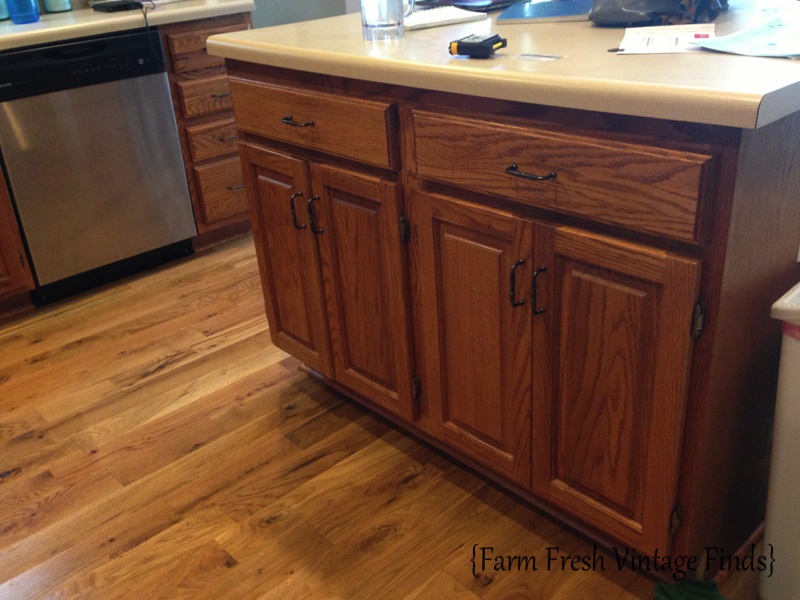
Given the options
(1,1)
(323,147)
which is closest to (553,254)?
(323,147)

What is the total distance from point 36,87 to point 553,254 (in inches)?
74.3

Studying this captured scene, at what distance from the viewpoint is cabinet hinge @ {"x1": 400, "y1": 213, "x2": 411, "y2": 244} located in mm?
1439

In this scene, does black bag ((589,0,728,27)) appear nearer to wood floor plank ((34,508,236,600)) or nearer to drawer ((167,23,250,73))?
wood floor plank ((34,508,236,600))

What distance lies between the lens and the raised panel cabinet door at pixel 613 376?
1.08 metres

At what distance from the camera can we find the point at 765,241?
3.57 feet

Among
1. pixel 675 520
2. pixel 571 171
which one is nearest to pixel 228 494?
pixel 675 520

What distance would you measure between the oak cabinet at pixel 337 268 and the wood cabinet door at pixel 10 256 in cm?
102

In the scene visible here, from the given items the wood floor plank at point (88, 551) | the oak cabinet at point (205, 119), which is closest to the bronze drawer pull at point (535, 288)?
the wood floor plank at point (88, 551)

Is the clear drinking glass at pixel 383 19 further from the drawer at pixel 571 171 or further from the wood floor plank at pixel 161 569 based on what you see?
the wood floor plank at pixel 161 569

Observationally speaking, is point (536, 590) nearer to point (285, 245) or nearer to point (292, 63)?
point (285, 245)

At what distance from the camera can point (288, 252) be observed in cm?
179

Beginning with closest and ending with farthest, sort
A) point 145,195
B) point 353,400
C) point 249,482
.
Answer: point 249,482
point 353,400
point 145,195

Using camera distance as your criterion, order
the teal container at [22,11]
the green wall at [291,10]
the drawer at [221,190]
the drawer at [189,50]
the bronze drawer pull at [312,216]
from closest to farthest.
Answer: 1. the bronze drawer pull at [312,216]
2. the teal container at [22,11]
3. the drawer at [189,50]
4. the drawer at [221,190]
5. the green wall at [291,10]

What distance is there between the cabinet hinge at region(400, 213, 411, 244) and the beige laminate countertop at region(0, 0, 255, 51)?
5.04 feet
